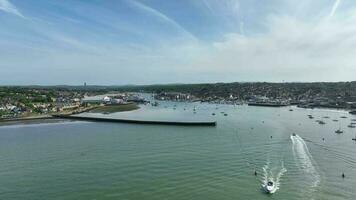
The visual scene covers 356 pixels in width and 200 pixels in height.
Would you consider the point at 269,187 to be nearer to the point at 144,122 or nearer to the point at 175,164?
the point at 175,164

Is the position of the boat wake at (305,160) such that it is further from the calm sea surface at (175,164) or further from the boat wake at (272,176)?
the boat wake at (272,176)

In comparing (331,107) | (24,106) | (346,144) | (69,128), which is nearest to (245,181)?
(346,144)

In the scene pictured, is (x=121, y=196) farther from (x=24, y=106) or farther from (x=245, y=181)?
(x=24, y=106)

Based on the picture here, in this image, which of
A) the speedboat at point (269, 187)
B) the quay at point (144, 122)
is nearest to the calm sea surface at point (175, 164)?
the speedboat at point (269, 187)

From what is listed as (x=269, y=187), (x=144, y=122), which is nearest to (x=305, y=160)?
(x=269, y=187)

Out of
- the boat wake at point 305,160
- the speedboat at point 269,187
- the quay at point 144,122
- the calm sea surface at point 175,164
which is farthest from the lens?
the quay at point 144,122
